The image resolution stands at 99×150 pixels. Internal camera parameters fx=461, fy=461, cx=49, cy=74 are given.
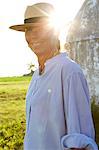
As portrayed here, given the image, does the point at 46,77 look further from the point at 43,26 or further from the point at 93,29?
the point at 93,29

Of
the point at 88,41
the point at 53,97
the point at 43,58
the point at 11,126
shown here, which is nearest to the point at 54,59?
the point at 43,58

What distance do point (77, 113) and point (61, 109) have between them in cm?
10

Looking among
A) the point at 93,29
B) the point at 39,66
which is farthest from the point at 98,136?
the point at 39,66

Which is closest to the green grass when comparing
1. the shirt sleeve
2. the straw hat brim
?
the straw hat brim

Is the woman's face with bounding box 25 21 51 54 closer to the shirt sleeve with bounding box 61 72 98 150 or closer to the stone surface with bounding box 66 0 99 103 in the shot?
the shirt sleeve with bounding box 61 72 98 150

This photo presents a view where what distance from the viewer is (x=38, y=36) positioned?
2826mm

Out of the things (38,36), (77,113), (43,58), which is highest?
(38,36)

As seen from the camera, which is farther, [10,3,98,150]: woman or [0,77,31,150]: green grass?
[0,77,31,150]: green grass

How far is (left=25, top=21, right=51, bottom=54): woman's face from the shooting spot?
2785 mm

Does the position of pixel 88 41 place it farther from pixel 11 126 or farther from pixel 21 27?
pixel 21 27

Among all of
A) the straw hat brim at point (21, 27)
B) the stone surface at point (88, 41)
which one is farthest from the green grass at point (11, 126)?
the straw hat brim at point (21, 27)

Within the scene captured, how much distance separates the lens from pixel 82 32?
12.0 metres

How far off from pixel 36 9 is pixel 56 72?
18.2 inches

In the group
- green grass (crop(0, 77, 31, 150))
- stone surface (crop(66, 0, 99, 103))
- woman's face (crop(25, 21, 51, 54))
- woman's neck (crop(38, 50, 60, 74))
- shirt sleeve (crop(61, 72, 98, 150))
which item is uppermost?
woman's face (crop(25, 21, 51, 54))
